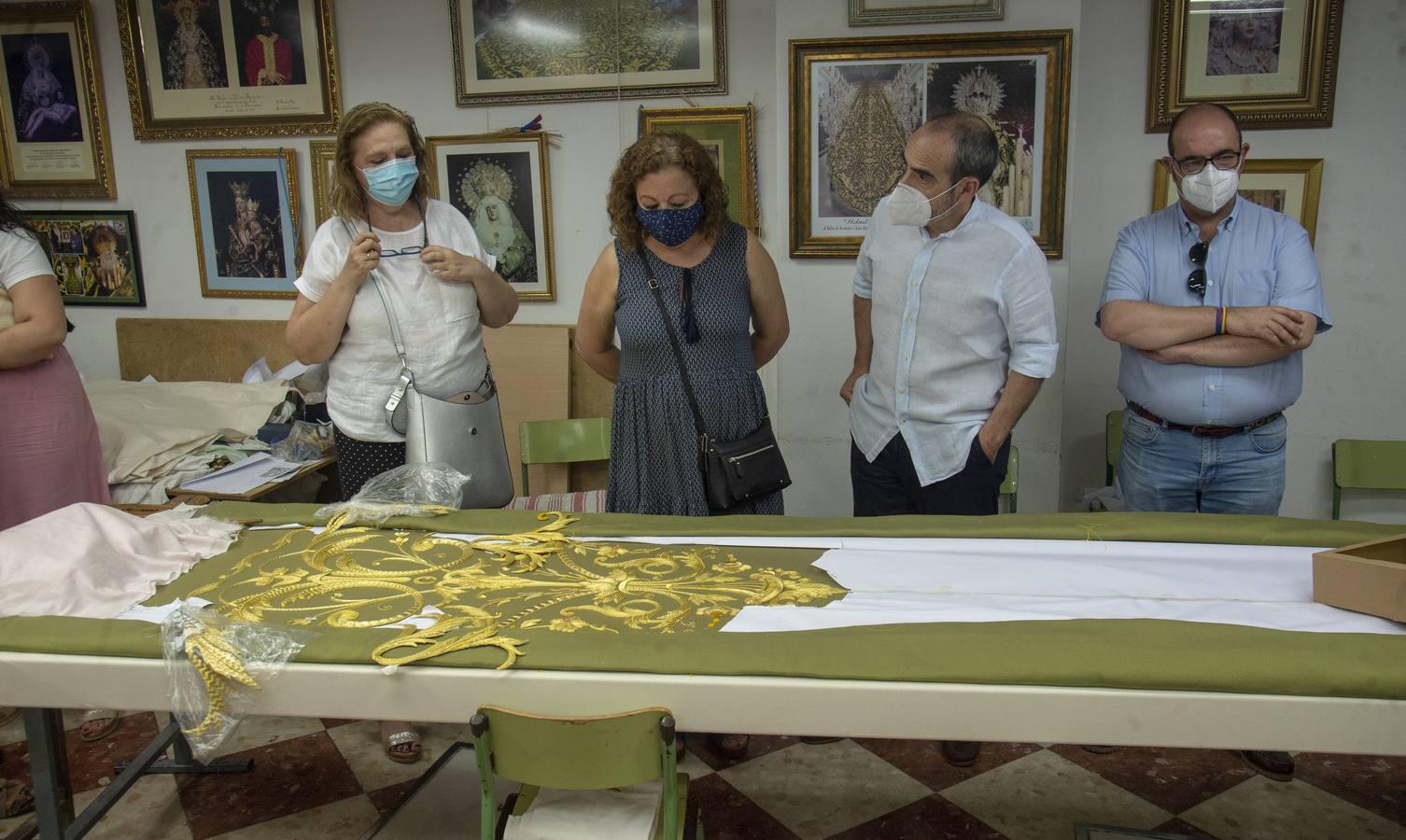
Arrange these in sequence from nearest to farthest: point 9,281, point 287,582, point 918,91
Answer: point 287,582
point 9,281
point 918,91

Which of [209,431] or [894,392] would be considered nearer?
[894,392]

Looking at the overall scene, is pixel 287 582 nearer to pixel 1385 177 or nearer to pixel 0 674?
pixel 0 674

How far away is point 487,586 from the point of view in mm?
→ 2078

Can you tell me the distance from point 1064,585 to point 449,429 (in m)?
1.64

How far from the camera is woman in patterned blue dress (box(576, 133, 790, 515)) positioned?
2.76m

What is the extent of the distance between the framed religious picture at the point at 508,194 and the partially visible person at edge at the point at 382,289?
5.76 ft

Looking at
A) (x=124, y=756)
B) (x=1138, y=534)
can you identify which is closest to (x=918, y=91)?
(x=1138, y=534)

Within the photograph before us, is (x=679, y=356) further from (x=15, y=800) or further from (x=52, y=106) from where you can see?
(x=52, y=106)

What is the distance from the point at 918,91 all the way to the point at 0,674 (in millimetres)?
3394

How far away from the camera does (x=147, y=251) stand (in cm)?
517

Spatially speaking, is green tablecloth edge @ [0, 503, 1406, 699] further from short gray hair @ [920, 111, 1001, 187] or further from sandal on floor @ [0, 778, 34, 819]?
short gray hair @ [920, 111, 1001, 187]

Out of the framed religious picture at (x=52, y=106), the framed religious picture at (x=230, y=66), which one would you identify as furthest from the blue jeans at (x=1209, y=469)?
the framed religious picture at (x=52, y=106)

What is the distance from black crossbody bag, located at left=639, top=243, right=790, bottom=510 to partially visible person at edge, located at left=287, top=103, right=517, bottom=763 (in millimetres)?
535

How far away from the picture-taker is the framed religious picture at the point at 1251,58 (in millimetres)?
3760
